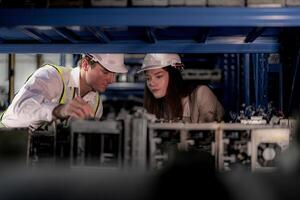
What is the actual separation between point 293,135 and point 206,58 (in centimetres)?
383

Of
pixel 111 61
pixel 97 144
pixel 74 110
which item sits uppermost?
pixel 111 61

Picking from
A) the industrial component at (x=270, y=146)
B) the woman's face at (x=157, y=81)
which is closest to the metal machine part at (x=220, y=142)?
the industrial component at (x=270, y=146)

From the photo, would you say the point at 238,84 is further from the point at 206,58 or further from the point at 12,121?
the point at 12,121

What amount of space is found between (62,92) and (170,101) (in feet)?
3.27

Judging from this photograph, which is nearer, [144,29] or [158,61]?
[144,29]

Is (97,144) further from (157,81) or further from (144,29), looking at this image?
(157,81)

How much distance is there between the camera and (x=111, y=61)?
10.6 feet

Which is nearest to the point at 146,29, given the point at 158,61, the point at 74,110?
the point at 74,110

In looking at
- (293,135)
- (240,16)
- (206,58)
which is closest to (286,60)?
(293,135)

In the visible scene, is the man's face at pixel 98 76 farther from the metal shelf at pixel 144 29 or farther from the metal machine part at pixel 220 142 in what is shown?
the metal machine part at pixel 220 142

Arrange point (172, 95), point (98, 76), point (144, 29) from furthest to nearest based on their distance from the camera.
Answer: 1. point (172, 95)
2. point (98, 76)
3. point (144, 29)

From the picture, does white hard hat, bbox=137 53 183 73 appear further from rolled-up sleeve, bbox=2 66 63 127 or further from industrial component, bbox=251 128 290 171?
industrial component, bbox=251 128 290 171

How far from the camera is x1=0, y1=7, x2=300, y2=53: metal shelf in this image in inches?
79.8

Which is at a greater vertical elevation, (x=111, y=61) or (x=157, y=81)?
(x=111, y=61)
